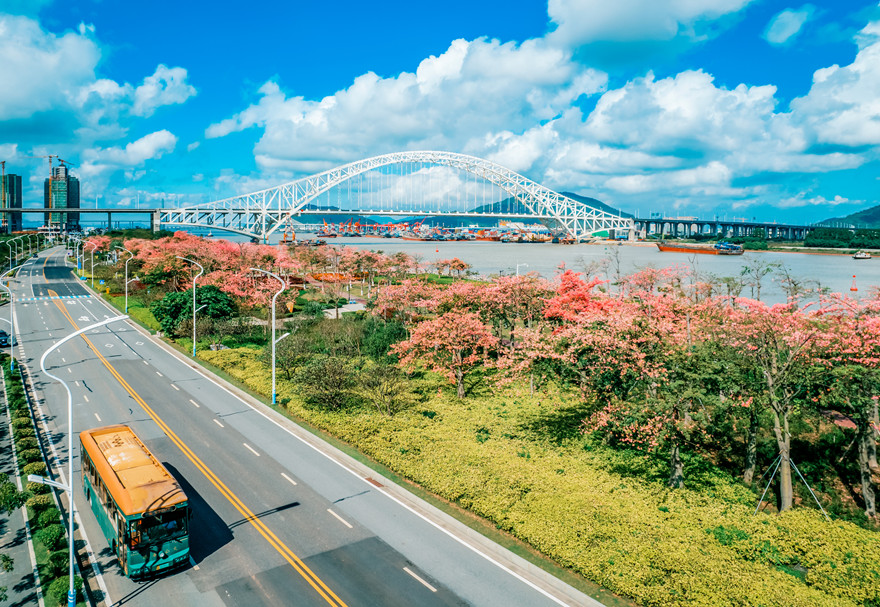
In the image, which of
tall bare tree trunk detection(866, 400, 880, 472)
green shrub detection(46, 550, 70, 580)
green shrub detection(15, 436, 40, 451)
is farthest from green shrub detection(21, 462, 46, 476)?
tall bare tree trunk detection(866, 400, 880, 472)

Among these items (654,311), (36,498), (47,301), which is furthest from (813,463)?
(47,301)

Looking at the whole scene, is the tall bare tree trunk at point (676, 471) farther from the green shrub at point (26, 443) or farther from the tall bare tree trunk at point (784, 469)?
the green shrub at point (26, 443)

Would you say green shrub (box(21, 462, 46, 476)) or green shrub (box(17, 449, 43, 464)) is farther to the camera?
green shrub (box(17, 449, 43, 464))

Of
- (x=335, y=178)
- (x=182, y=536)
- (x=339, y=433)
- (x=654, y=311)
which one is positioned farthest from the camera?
(x=335, y=178)

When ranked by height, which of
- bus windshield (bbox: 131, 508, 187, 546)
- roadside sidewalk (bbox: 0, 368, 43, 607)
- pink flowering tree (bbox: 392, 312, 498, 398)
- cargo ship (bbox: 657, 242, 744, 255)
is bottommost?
roadside sidewalk (bbox: 0, 368, 43, 607)

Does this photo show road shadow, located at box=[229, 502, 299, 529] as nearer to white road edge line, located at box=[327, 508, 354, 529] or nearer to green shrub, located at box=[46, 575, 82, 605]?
white road edge line, located at box=[327, 508, 354, 529]

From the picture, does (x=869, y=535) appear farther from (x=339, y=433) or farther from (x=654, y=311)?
(x=339, y=433)

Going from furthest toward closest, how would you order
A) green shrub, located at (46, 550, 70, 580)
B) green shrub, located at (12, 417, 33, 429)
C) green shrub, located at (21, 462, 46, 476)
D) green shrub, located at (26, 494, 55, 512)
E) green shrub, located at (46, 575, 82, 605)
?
green shrub, located at (12, 417, 33, 429) < green shrub, located at (21, 462, 46, 476) < green shrub, located at (26, 494, 55, 512) < green shrub, located at (46, 550, 70, 580) < green shrub, located at (46, 575, 82, 605)
